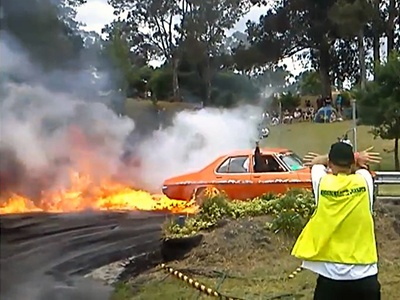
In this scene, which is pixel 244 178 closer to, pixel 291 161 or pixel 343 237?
pixel 291 161

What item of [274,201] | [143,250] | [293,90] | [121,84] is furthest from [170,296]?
[293,90]

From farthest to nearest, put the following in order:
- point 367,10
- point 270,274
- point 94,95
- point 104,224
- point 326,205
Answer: point 367,10
point 94,95
point 104,224
point 270,274
point 326,205

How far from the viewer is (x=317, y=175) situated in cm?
424

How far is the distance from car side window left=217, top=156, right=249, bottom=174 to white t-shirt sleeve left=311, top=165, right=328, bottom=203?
8.14 meters

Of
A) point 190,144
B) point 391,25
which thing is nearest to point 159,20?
point 391,25

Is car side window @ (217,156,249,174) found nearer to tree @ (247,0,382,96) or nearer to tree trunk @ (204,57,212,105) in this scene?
tree trunk @ (204,57,212,105)

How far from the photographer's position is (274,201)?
10023 mm

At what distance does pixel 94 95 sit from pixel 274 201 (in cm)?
666

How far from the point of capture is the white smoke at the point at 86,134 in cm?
1093

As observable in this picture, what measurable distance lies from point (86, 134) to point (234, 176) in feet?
13.6

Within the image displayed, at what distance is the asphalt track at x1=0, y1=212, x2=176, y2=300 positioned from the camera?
7.46m

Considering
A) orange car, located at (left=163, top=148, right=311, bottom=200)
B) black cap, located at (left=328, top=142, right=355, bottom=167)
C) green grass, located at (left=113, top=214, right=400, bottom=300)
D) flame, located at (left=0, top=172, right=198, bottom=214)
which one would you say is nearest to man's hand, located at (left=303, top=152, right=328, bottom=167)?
black cap, located at (left=328, top=142, right=355, bottom=167)

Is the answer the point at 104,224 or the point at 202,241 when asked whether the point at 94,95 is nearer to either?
Result: the point at 104,224

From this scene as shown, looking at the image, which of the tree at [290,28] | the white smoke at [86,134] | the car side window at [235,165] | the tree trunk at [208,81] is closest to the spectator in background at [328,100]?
the tree at [290,28]
